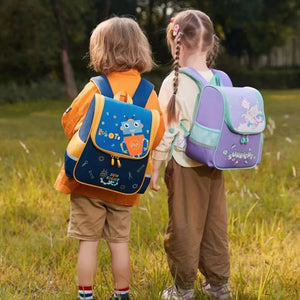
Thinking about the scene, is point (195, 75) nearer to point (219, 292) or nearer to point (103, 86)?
point (103, 86)

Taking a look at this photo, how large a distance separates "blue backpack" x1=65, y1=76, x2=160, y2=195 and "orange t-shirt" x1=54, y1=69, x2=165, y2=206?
0.13 m

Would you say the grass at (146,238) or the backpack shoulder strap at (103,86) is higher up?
the backpack shoulder strap at (103,86)

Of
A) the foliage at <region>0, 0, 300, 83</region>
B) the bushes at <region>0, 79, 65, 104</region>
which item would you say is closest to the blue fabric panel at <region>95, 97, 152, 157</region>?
the foliage at <region>0, 0, 300, 83</region>

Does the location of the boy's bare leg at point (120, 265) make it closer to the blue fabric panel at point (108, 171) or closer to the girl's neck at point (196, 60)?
the blue fabric panel at point (108, 171)

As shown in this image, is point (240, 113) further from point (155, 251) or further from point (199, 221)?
point (155, 251)

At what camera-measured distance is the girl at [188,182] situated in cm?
343

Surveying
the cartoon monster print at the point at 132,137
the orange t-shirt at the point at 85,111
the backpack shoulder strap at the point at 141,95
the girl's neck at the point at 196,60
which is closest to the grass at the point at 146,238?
the orange t-shirt at the point at 85,111

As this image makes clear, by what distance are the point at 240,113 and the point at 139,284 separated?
1.32 m

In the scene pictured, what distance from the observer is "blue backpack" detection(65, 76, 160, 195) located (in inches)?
123

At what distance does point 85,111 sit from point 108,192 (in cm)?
47

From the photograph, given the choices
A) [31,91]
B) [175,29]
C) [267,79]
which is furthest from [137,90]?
[267,79]

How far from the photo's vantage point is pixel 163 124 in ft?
10.9

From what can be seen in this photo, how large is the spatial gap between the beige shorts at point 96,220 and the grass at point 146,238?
30cm

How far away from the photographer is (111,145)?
10.3 ft
